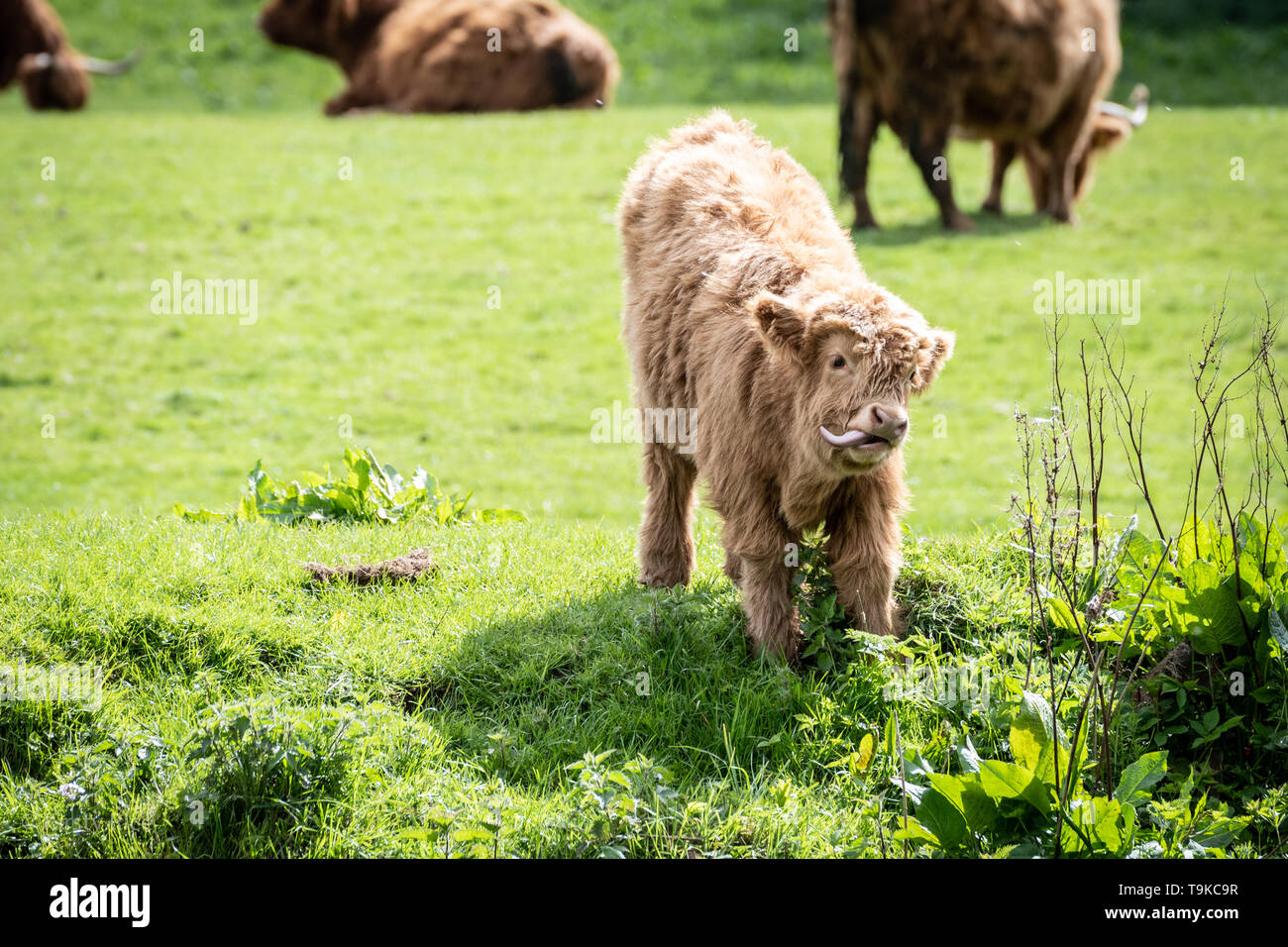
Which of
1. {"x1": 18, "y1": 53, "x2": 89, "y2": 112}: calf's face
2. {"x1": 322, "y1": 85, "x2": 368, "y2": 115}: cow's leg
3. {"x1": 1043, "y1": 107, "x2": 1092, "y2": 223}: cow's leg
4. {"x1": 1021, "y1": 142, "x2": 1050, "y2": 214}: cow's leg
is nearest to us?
{"x1": 1043, "y1": 107, "x2": 1092, "y2": 223}: cow's leg

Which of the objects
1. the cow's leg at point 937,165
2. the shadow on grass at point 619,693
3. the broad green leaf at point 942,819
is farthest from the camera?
the cow's leg at point 937,165

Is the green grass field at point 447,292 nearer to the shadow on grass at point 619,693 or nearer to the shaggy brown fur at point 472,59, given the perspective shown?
the shaggy brown fur at point 472,59

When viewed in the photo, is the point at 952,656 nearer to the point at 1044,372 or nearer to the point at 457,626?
the point at 457,626

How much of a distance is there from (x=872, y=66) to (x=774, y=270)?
850cm

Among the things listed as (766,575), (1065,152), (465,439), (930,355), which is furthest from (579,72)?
(930,355)

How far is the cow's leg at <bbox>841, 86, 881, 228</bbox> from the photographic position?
1258cm

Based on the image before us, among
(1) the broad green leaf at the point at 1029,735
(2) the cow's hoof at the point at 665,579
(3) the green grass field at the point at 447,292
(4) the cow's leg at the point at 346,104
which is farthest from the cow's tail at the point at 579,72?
(1) the broad green leaf at the point at 1029,735

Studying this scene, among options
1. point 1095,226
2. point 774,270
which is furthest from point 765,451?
point 1095,226

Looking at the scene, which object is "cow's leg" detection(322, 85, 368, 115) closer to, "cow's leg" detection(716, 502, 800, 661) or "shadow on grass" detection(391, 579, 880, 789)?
"shadow on grass" detection(391, 579, 880, 789)

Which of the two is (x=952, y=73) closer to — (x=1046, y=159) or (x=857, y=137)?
(x=857, y=137)

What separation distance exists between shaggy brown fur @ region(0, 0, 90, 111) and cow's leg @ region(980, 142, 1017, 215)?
14027 millimetres

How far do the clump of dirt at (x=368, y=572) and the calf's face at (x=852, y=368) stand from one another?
196 cm

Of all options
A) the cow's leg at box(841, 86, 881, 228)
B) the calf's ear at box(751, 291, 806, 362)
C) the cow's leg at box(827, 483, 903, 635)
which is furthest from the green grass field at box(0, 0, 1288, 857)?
the calf's ear at box(751, 291, 806, 362)

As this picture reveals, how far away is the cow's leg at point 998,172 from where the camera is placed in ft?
45.9
